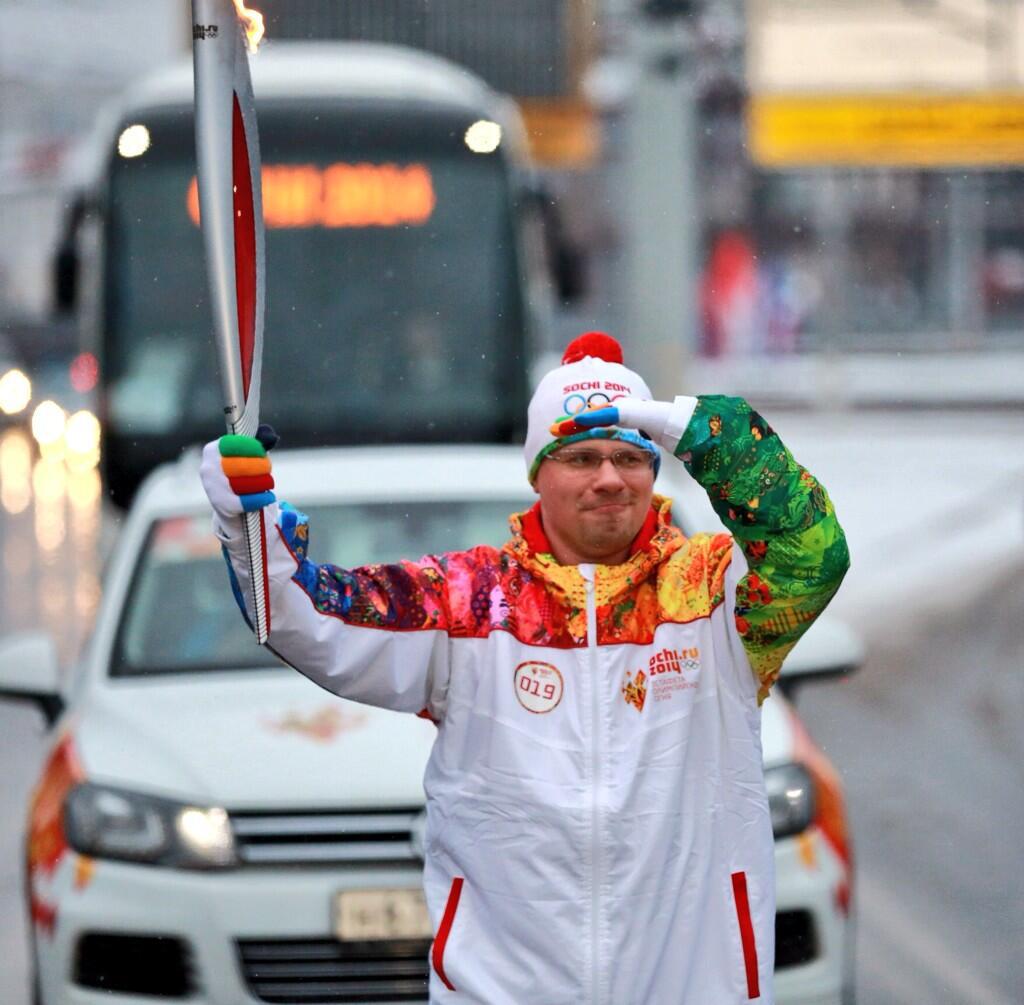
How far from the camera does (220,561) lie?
5.08 meters

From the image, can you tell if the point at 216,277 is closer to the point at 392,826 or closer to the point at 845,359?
the point at 392,826

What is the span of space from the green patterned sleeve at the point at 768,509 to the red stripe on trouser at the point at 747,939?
0.36 metres

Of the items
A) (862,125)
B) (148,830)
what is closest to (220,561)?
(148,830)

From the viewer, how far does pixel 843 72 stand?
24969 millimetres

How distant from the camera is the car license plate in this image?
13.2ft

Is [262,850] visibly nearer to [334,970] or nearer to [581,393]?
[334,970]

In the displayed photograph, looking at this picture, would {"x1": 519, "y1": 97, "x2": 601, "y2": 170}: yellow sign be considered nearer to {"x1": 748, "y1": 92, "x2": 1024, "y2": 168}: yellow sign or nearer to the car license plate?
{"x1": 748, "y1": 92, "x2": 1024, "y2": 168}: yellow sign

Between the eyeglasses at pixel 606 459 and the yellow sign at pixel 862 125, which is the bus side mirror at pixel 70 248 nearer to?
the eyeglasses at pixel 606 459

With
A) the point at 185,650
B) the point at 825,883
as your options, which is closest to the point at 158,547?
the point at 185,650

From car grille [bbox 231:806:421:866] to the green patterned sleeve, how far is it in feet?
5.14

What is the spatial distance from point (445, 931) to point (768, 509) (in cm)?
70

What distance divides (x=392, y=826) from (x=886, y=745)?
14.4 feet

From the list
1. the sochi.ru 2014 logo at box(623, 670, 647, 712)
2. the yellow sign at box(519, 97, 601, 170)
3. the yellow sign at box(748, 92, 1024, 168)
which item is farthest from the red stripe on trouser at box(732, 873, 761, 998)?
the yellow sign at box(748, 92, 1024, 168)

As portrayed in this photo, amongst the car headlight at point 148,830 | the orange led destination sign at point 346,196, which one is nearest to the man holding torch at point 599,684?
the car headlight at point 148,830
